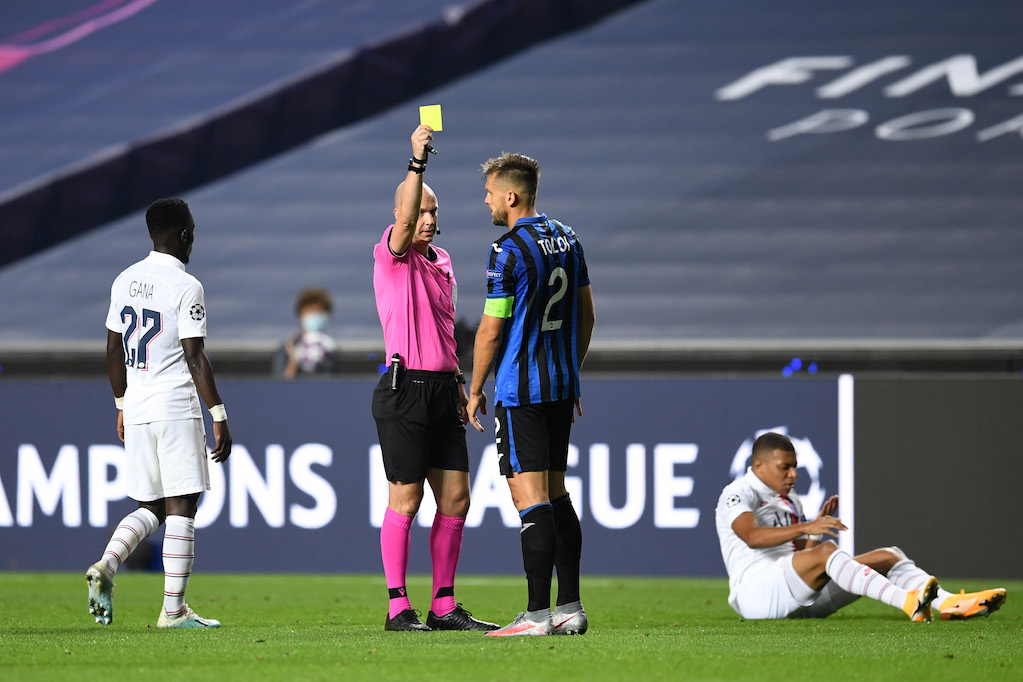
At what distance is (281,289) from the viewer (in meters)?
14.0

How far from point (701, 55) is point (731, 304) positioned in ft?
9.52

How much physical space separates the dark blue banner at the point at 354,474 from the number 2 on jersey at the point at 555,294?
374 centimetres

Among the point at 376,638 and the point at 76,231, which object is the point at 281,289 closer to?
the point at 76,231

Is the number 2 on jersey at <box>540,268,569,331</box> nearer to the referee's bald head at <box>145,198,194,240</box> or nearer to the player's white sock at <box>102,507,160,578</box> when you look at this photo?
the referee's bald head at <box>145,198,194,240</box>

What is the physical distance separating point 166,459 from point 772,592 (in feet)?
9.33

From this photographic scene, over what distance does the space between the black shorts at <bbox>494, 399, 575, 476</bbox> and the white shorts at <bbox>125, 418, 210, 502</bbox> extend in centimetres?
129

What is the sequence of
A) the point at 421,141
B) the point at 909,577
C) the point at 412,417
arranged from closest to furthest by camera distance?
the point at 421,141, the point at 412,417, the point at 909,577

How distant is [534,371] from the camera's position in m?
5.47

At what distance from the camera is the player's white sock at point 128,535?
5660 mm

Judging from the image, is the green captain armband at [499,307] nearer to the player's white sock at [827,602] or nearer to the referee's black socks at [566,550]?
the referee's black socks at [566,550]

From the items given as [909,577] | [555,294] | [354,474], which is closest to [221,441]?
[555,294]

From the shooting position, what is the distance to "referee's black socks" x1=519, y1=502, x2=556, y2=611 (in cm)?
538

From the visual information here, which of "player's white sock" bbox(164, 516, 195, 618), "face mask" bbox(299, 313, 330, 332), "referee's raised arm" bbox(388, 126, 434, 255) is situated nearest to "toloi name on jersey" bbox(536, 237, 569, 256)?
"referee's raised arm" bbox(388, 126, 434, 255)

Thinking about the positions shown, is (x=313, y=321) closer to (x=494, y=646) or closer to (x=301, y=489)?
(x=301, y=489)
